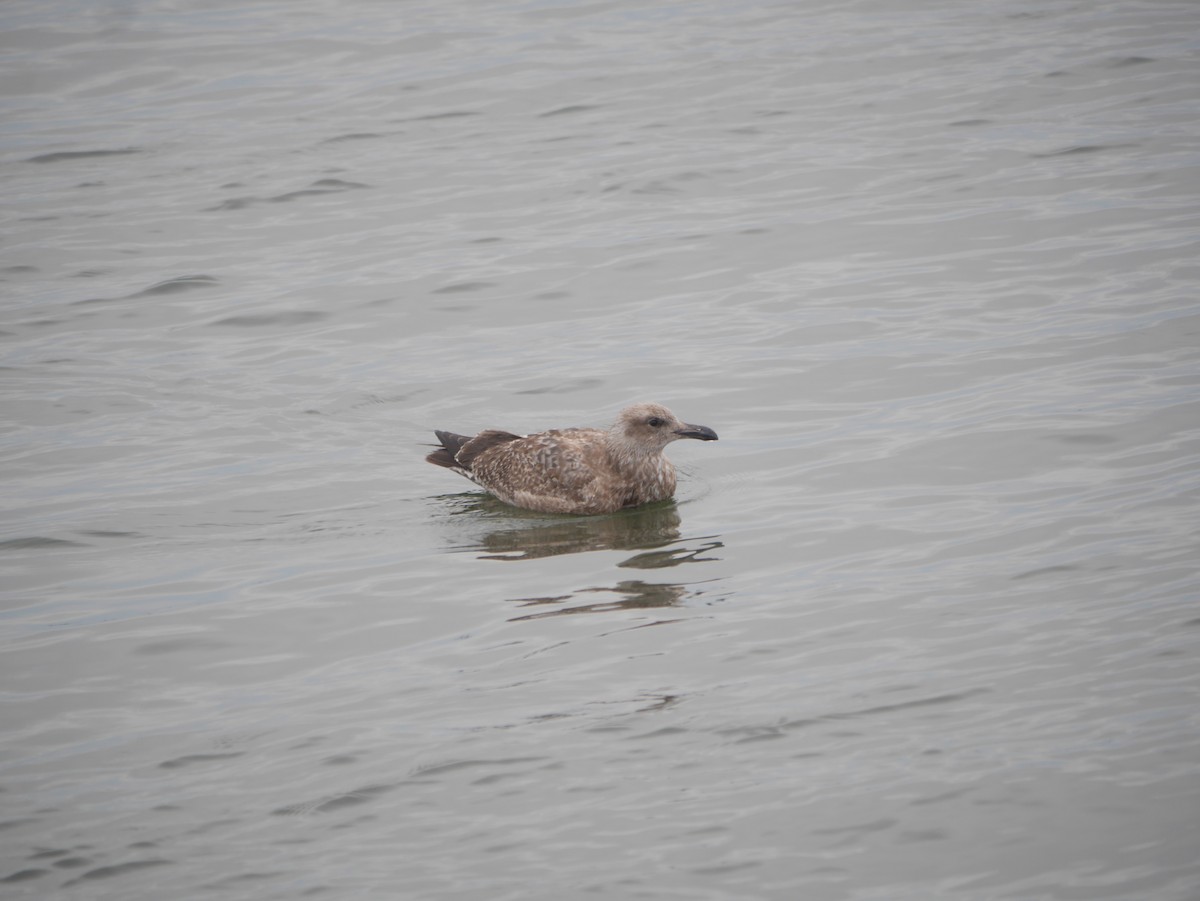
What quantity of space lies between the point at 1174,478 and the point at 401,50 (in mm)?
22604

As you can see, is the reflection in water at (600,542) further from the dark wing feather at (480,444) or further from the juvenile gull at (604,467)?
the dark wing feather at (480,444)

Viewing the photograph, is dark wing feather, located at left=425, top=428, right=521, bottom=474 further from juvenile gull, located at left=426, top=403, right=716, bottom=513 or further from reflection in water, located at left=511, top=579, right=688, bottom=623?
reflection in water, located at left=511, top=579, right=688, bottom=623

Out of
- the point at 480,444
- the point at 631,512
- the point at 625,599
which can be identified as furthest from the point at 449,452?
the point at 625,599

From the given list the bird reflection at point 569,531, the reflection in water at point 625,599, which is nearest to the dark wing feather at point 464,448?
the bird reflection at point 569,531

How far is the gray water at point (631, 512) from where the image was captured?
7.26m

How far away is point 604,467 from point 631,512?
0.42m

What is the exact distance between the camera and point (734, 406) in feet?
45.1

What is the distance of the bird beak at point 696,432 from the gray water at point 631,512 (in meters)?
0.48

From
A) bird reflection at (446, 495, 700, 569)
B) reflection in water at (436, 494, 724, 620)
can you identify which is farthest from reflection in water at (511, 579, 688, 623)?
bird reflection at (446, 495, 700, 569)

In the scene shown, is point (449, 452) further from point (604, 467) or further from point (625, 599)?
point (625, 599)

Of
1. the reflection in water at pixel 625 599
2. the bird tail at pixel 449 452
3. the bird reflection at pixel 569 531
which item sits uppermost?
the bird tail at pixel 449 452

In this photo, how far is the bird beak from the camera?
38.9 ft

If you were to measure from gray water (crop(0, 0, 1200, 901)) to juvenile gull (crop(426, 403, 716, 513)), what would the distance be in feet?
0.93

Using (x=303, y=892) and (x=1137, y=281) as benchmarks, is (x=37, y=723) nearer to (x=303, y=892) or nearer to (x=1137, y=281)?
(x=303, y=892)
